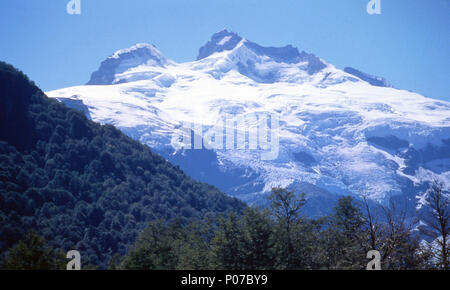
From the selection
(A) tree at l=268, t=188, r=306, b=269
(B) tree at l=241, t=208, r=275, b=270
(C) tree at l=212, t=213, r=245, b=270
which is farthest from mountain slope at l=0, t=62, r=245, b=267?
(A) tree at l=268, t=188, r=306, b=269

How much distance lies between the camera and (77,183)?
94.9m

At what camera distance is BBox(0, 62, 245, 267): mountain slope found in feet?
243

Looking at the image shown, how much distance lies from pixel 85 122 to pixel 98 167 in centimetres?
1992

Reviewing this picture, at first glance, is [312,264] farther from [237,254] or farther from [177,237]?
[177,237]

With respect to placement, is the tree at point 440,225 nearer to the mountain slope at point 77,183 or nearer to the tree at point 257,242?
the tree at point 257,242

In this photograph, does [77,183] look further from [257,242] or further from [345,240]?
[345,240]

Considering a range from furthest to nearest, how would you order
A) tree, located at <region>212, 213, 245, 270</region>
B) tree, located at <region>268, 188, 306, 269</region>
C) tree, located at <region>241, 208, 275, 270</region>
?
tree, located at <region>268, 188, 306, 269</region>, tree, located at <region>212, 213, 245, 270</region>, tree, located at <region>241, 208, 275, 270</region>

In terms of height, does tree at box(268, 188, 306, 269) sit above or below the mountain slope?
below

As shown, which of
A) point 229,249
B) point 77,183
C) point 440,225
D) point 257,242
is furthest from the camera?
point 77,183

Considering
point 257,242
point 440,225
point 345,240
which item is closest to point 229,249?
point 257,242

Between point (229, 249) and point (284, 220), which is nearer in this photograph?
point (229, 249)

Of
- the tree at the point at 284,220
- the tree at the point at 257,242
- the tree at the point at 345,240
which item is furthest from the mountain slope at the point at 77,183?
the tree at the point at 345,240

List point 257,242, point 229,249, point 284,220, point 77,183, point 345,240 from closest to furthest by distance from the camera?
1. point 257,242
2. point 229,249
3. point 345,240
4. point 284,220
5. point 77,183

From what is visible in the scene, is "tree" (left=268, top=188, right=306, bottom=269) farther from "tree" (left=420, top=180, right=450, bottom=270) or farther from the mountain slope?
the mountain slope
